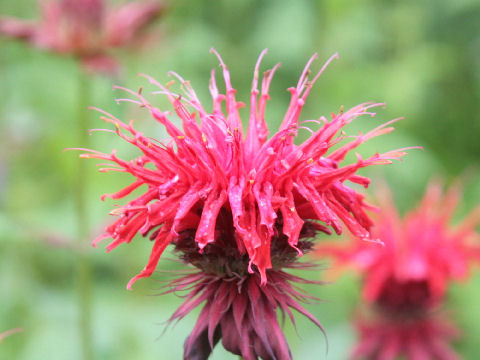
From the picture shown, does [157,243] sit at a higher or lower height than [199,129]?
lower

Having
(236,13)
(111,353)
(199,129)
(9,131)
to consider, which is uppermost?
(236,13)

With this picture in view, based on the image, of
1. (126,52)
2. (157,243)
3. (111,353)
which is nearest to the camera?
Result: (157,243)

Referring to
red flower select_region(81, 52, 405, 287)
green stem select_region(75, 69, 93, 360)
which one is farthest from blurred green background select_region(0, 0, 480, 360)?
red flower select_region(81, 52, 405, 287)

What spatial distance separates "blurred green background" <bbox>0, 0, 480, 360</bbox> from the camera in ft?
11.3

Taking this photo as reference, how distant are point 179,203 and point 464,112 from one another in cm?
353

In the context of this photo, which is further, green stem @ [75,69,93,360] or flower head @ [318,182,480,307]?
flower head @ [318,182,480,307]

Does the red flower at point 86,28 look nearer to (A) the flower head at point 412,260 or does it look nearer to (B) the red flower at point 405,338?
(A) the flower head at point 412,260

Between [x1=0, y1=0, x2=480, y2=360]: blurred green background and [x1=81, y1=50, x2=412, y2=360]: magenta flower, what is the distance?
1257 mm

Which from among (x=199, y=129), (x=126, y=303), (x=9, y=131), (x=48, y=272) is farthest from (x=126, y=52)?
(x=199, y=129)

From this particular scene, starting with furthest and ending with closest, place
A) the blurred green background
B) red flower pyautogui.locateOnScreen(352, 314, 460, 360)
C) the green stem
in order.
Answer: the blurred green background
red flower pyautogui.locateOnScreen(352, 314, 460, 360)
the green stem

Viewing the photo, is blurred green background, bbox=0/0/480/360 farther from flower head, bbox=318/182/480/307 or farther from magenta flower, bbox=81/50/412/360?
magenta flower, bbox=81/50/412/360

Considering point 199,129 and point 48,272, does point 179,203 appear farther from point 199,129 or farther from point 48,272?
point 48,272

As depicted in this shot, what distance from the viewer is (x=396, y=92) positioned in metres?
4.33

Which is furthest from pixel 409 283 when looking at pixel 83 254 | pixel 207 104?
pixel 207 104
